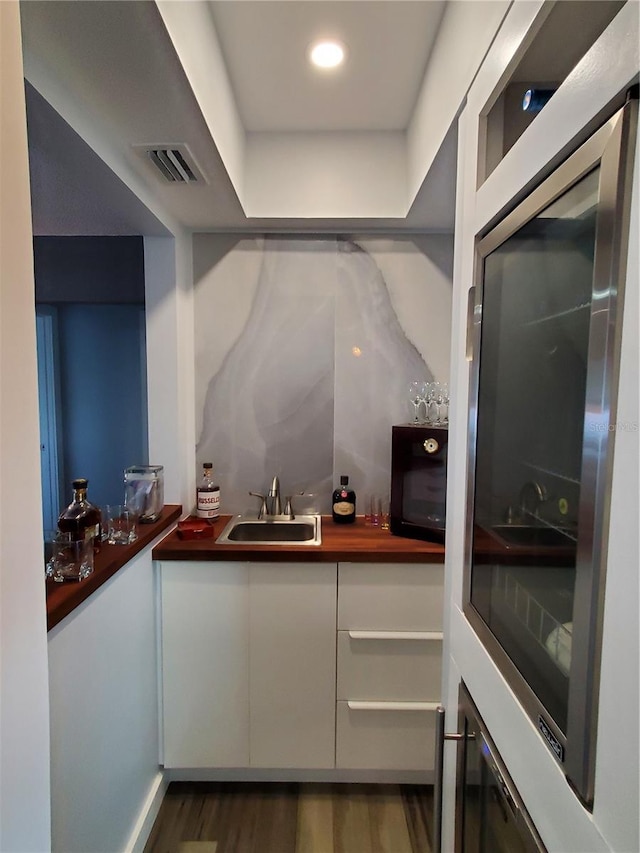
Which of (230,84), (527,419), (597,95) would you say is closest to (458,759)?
(527,419)

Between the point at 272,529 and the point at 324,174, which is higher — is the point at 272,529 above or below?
below

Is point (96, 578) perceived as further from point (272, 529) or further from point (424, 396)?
point (424, 396)

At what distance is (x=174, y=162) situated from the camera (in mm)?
1277

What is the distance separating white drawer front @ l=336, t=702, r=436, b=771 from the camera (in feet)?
5.15

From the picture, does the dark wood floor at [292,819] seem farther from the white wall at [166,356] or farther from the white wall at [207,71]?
the white wall at [207,71]

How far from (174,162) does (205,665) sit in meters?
1.69

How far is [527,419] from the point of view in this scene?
0.75 meters

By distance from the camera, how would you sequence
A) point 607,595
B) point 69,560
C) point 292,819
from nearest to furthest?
point 607,595 → point 69,560 → point 292,819

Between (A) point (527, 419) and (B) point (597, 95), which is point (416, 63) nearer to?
(B) point (597, 95)

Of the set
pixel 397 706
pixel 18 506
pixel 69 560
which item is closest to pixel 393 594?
pixel 397 706

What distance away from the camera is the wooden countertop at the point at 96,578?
924 millimetres

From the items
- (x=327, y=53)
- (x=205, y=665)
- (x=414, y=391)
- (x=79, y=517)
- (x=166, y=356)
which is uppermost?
(x=327, y=53)

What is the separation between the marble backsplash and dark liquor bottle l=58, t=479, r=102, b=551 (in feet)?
2.78

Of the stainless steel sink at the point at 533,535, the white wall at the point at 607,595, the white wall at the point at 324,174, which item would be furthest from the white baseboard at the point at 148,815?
the white wall at the point at 324,174
